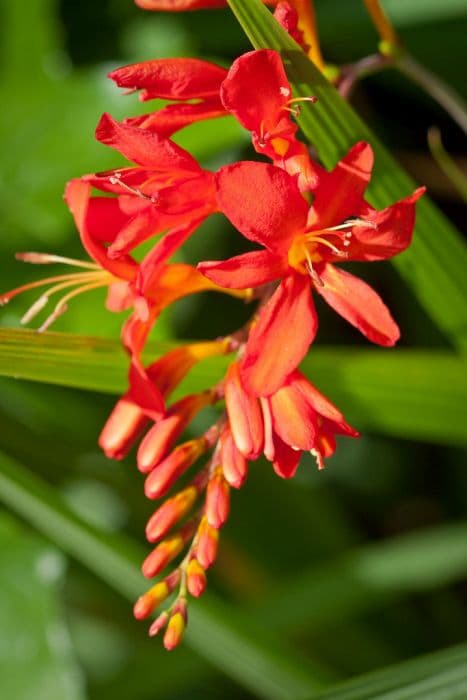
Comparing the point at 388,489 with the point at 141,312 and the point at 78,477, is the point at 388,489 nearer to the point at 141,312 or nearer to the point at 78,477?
the point at 78,477

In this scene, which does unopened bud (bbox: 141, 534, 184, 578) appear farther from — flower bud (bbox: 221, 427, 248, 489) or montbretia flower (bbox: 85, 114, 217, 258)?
montbretia flower (bbox: 85, 114, 217, 258)

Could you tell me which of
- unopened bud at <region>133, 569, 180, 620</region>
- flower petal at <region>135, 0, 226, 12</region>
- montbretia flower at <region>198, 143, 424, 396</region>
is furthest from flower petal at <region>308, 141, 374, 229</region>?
unopened bud at <region>133, 569, 180, 620</region>

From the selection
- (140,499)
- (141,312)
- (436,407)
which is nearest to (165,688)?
(140,499)

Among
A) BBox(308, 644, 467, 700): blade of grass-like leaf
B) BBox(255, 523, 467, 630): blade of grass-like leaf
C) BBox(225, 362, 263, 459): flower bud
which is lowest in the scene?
BBox(255, 523, 467, 630): blade of grass-like leaf

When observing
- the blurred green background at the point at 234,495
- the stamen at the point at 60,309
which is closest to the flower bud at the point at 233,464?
the stamen at the point at 60,309

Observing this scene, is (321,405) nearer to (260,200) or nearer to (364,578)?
(260,200)

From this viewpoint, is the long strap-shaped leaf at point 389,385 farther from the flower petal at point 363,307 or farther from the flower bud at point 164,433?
the flower petal at point 363,307

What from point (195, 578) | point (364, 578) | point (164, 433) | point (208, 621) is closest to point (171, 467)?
point (164, 433)
